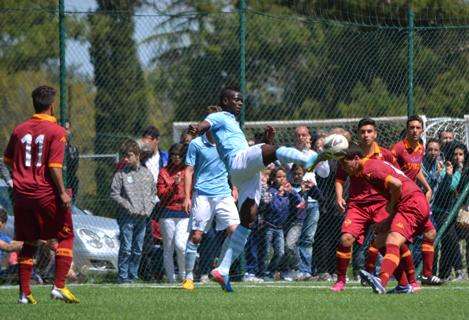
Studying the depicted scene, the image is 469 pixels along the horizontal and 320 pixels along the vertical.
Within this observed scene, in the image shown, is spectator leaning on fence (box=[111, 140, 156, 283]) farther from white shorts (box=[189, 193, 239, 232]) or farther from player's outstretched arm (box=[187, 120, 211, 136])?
player's outstretched arm (box=[187, 120, 211, 136])

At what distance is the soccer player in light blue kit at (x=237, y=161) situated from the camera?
11734 mm

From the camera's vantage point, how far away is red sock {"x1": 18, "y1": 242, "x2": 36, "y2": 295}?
10836 millimetres

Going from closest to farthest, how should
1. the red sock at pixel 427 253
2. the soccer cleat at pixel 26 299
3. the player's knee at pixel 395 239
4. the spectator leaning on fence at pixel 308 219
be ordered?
the soccer cleat at pixel 26 299
the player's knee at pixel 395 239
the red sock at pixel 427 253
the spectator leaning on fence at pixel 308 219

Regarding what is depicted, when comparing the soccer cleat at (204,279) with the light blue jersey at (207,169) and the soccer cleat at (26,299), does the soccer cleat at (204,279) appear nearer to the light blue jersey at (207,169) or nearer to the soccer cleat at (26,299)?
the light blue jersey at (207,169)

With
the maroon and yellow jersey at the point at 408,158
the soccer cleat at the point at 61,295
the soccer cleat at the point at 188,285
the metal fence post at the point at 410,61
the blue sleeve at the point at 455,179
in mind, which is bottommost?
the soccer cleat at the point at 188,285

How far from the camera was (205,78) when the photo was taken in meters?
21.1

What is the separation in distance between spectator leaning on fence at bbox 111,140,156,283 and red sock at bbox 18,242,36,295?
4794 mm

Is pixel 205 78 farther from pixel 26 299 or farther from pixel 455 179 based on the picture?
pixel 26 299

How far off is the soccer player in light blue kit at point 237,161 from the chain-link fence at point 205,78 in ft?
11.4

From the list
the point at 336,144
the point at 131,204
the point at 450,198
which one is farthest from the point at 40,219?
the point at 450,198

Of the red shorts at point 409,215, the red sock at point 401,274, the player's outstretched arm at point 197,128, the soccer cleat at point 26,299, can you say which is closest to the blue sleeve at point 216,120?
the player's outstretched arm at point 197,128

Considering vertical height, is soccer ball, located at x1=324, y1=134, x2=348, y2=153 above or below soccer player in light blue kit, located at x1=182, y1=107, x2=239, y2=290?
above

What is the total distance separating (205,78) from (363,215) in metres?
8.45

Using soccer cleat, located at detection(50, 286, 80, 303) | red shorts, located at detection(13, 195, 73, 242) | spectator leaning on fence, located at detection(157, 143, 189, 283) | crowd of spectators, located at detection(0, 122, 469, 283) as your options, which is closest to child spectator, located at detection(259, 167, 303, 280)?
crowd of spectators, located at detection(0, 122, 469, 283)
